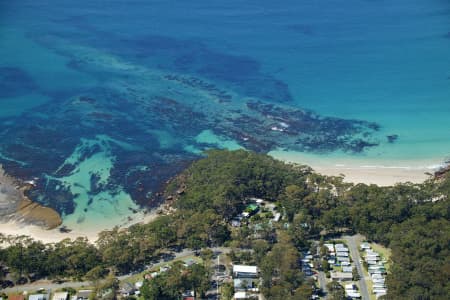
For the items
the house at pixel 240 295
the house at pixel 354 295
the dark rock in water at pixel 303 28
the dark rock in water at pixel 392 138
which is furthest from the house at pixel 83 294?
the dark rock in water at pixel 303 28

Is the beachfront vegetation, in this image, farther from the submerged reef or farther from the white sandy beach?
the submerged reef

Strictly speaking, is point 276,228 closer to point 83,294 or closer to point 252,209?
point 252,209

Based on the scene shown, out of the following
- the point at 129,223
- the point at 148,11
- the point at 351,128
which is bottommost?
the point at 129,223

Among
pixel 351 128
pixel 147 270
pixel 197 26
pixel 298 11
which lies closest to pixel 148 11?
pixel 197 26

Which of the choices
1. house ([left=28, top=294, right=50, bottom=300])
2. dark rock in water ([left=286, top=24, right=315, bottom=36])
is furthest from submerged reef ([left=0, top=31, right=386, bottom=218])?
dark rock in water ([left=286, top=24, right=315, bottom=36])

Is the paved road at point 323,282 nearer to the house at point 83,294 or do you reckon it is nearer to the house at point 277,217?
the house at point 277,217

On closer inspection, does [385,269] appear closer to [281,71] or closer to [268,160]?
[268,160]
